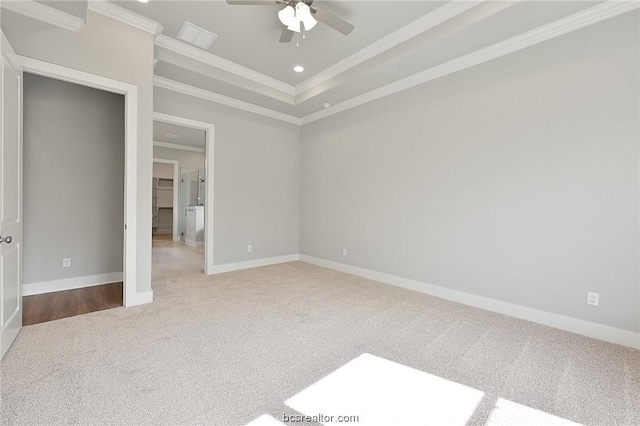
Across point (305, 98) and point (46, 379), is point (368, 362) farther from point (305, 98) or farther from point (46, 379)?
point (305, 98)

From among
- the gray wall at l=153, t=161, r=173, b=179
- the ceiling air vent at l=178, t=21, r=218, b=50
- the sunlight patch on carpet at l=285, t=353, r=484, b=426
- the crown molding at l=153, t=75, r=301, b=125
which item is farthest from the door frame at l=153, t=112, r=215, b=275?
the gray wall at l=153, t=161, r=173, b=179

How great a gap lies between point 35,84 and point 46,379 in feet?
11.6

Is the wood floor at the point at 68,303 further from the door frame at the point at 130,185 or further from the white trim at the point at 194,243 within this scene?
the white trim at the point at 194,243

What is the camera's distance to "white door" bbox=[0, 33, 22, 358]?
2.02 metres

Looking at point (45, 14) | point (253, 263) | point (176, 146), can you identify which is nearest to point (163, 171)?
point (176, 146)

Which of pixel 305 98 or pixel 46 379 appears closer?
pixel 46 379

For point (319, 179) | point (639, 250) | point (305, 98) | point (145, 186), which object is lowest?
point (639, 250)

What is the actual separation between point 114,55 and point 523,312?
16.1 ft

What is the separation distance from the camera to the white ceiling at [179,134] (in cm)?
606

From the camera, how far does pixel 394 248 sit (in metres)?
4.09

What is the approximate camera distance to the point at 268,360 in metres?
2.05

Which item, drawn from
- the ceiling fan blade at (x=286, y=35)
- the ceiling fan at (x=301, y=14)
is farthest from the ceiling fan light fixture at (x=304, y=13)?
the ceiling fan blade at (x=286, y=35)

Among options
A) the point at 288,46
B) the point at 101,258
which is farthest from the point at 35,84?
the point at 288,46

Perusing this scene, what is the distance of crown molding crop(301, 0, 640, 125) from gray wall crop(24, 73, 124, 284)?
3.84 meters
